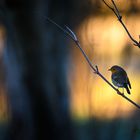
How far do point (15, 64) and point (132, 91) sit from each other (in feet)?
2.24

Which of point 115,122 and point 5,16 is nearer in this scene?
point 5,16

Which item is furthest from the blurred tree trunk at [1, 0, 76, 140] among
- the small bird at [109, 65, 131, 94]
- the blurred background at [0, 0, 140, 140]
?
the small bird at [109, 65, 131, 94]

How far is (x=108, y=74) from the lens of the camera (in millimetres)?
2889

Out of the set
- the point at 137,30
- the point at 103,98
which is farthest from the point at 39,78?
the point at 137,30

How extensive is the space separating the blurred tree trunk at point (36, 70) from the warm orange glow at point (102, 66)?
82 mm

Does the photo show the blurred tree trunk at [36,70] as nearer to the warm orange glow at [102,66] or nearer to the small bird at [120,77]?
the warm orange glow at [102,66]

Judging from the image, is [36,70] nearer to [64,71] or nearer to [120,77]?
[64,71]

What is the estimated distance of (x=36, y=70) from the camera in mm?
2904

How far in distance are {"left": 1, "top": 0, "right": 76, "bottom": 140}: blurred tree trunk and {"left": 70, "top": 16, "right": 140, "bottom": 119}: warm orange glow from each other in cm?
8

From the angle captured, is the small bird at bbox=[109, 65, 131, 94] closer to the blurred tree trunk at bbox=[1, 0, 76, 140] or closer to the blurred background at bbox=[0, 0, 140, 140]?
the blurred background at bbox=[0, 0, 140, 140]

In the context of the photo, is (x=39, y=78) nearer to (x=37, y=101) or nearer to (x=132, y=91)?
(x=37, y=101)

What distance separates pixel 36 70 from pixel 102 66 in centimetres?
38

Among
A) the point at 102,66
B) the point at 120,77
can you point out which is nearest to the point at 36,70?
the point at 102,66

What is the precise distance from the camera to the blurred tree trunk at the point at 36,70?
9.30 feet
